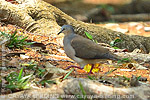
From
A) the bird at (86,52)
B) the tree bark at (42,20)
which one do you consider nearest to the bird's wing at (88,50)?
the bird at (86,52)

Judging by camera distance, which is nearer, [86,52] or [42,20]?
[86,52]

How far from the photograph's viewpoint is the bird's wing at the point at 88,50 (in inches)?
172

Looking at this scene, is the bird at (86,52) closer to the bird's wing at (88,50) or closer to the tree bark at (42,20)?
the bird's wing at (88,50)

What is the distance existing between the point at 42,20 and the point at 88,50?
2.36 metres

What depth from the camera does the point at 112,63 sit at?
17.2 ft

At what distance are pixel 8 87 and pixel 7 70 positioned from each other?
0.59 meters

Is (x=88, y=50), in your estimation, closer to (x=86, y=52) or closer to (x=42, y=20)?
(x=86, y=52)

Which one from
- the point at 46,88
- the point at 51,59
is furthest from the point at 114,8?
the point at 46,88

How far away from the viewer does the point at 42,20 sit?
650cm

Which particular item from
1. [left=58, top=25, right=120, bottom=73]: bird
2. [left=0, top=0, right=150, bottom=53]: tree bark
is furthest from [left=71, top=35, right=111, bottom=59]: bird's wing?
[left=0, top=0, right=150, bottom=53]: tree bark

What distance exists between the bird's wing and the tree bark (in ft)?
5.83

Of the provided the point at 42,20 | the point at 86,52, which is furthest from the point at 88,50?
the point at 42,20

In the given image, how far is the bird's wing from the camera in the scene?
172 inches

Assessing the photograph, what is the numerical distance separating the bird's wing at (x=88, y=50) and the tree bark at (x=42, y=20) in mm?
1777
